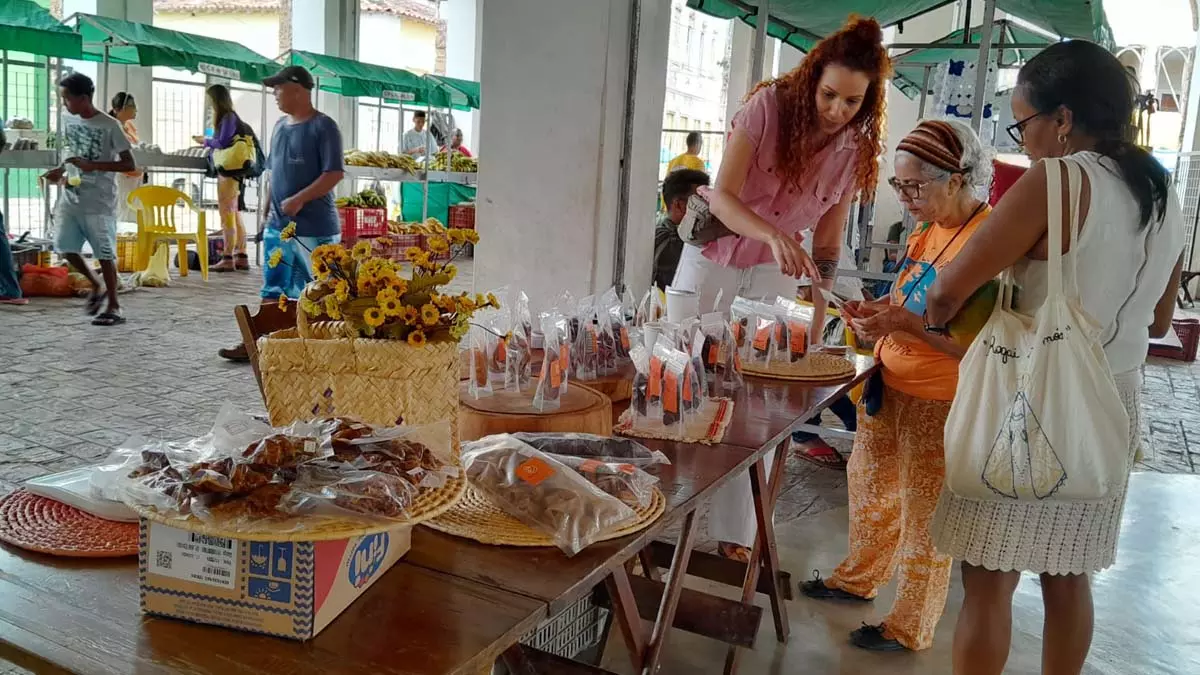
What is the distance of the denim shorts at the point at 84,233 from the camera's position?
650 centimetres

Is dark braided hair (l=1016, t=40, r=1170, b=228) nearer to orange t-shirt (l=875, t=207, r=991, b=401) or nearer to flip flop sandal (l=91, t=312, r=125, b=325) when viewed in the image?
orange t-shirt (l=875, t=207, r=991, b=401)

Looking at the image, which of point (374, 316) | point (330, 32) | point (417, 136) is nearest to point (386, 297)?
point (374, 316)

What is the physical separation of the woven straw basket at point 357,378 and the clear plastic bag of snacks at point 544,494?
76 millimetres

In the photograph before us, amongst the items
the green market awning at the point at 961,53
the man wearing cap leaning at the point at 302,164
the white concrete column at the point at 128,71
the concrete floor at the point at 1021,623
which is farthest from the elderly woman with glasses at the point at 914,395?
the white concrete column at the point at 128,71

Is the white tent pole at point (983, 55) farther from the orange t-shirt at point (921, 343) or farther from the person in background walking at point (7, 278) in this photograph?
the person in background walking at point (7, 278)

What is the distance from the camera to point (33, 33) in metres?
7.29

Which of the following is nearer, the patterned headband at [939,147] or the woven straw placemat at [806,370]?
the patterned headband at [939,147]

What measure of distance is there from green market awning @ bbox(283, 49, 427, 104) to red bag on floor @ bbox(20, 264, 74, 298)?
384 cm

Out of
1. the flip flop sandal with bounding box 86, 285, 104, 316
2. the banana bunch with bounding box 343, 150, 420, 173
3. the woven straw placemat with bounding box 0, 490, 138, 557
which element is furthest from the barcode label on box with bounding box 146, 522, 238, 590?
the banana bunch with bounding box 343, 150, 420, 173

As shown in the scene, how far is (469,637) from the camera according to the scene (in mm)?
1106

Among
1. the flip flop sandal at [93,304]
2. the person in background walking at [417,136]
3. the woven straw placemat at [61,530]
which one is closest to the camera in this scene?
the woven straw placemat at [61,530]

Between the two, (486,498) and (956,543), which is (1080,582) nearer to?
(956,543)

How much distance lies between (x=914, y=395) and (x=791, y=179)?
76cm

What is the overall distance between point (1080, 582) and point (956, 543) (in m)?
0.28
